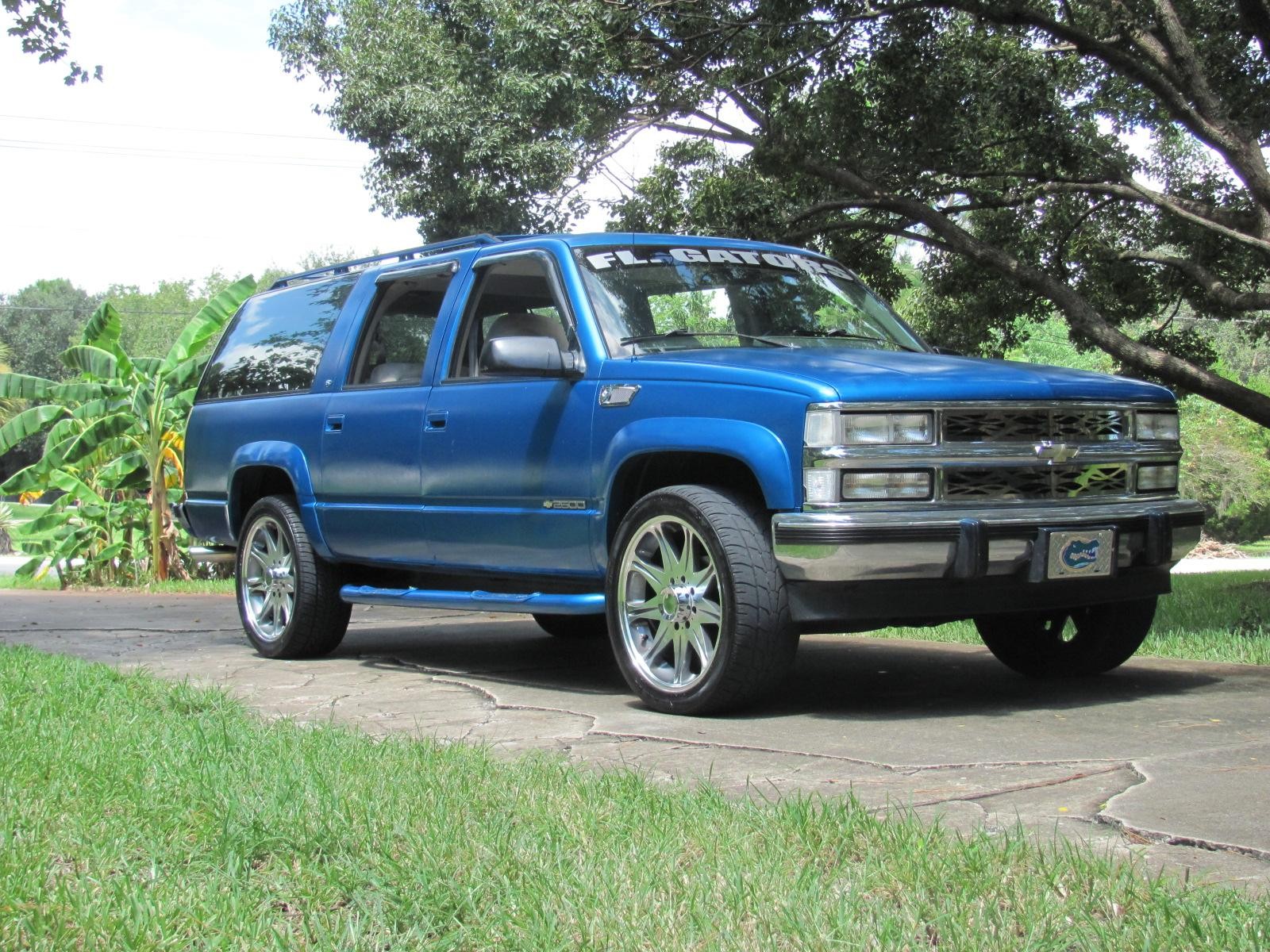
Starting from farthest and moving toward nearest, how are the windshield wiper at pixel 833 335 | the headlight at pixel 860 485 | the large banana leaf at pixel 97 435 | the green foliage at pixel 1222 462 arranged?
the green foliage at pixel 1222 462 < the large banana leaf at pixel 97 435 < the windshield wiper at pixel 833 335 < the headlight at pixel 860 485

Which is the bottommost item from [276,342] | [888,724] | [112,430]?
[888,724]

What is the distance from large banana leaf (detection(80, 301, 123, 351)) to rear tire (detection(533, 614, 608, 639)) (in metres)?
11.1

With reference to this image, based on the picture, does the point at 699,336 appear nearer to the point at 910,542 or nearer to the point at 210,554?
the point at 910,542

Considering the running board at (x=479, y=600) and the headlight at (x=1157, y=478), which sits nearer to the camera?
the headlight at (x=1157, y=478)

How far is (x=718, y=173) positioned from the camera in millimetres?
17016

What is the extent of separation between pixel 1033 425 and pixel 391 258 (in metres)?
3.83

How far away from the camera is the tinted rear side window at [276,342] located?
8141mm

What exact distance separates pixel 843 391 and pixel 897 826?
7.07 feet

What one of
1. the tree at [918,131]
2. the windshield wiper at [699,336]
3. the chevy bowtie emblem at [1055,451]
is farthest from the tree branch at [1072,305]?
the chevy bowtie emblem at [1055,451]

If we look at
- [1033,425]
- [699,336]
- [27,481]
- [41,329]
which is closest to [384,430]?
[699,336]

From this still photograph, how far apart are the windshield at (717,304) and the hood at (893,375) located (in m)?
0.21

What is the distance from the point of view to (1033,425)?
5578 millimetres

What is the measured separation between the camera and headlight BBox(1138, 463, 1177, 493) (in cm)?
593

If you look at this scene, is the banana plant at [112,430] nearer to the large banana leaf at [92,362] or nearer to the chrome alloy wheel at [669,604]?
the large banana leaf at [92,362]
